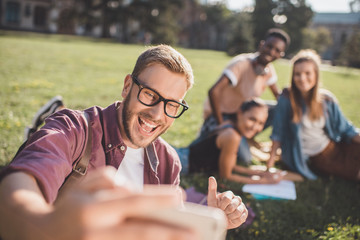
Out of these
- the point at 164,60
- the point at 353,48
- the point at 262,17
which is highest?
the point at 262,17

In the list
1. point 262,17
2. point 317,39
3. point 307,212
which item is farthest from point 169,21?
point 307,212

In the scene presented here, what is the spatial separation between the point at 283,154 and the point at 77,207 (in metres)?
4.79

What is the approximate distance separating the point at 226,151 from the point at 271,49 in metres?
2.10

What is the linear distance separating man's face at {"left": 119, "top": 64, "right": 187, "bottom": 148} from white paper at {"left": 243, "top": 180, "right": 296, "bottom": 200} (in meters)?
2.44

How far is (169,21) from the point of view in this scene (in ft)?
126

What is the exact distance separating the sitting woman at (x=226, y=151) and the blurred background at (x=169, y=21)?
104 ft

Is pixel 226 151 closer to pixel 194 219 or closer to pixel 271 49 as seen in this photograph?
pixel 271 49

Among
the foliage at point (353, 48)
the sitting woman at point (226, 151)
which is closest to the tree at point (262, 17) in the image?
the foliage at point (353, 48)

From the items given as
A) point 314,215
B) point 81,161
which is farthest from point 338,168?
point 81,161

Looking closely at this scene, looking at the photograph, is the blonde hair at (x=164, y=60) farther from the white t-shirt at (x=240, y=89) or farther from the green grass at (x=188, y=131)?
the white t-shirt at (x=240, y=89)

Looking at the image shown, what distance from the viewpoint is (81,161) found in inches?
63.3

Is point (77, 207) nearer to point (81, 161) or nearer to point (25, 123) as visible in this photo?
point (81, 161)

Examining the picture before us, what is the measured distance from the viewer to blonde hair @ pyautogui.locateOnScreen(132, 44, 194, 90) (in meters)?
1.79

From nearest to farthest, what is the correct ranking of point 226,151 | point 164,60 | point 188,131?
1. point 164,60
2. point 226,151
3. point 188,131
